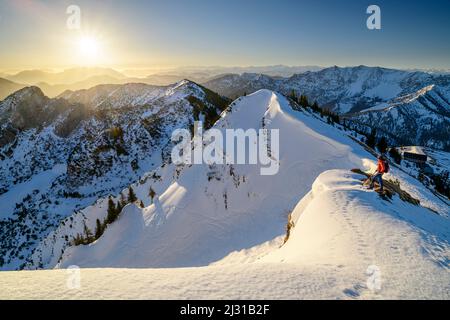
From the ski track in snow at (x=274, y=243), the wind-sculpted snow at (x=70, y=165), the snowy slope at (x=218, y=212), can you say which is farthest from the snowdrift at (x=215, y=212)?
the wind-sculpted snow at (x=70, y=165)

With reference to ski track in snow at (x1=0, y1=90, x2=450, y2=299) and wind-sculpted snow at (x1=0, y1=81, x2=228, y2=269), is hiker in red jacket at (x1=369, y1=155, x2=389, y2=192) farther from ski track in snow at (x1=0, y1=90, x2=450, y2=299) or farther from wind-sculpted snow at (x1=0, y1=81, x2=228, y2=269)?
wind-sculpted snow at (x1=0, y1=81, x2=228, y2=269)

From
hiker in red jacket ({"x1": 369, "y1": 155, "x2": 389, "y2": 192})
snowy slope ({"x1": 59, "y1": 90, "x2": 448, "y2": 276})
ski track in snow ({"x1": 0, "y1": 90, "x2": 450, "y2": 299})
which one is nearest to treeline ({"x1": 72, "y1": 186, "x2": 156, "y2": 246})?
snowy slope ({"x1": 59, "y1": 90, "x2": 448, "y2": 276})

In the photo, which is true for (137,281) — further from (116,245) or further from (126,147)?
(126,147)

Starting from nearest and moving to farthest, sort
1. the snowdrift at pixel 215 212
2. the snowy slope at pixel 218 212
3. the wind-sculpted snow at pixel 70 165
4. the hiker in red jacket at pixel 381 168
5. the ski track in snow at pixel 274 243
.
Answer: the ski track in snow at pixel 274 243, the hiker in red jacket at pixel 381 168, the snowy slope at pixel 218 212, the snowdrift at pixel 215 212, the wind-sculpted snow at pixel 70 165

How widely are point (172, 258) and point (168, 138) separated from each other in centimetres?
8570

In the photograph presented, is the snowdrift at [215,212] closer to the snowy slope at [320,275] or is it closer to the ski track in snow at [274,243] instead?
the ski track in snow at [274,243]

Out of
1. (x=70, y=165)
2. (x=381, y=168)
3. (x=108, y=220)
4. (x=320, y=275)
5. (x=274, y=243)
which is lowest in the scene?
(x=70, y=165)

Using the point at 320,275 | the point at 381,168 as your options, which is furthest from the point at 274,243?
the point at 320,275

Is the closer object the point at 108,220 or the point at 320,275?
the point at 320,275

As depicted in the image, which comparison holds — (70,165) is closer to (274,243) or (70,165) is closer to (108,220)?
(108,220)

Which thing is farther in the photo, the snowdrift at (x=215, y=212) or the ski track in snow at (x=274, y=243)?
the snowdrift at (x=215, y=212)

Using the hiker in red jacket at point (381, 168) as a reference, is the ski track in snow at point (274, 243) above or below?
below

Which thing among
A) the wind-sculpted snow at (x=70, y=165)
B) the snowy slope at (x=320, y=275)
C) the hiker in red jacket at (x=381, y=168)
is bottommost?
the wind-sculpted snow at (x=70, y=165)
